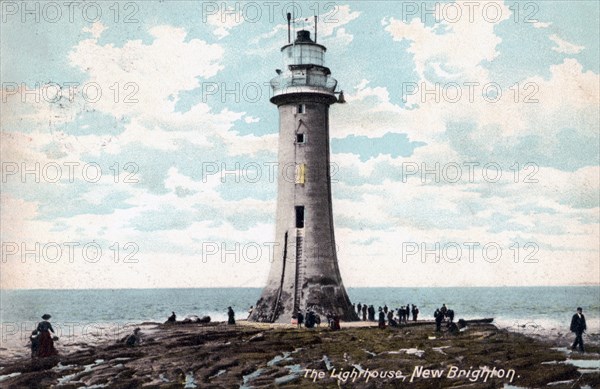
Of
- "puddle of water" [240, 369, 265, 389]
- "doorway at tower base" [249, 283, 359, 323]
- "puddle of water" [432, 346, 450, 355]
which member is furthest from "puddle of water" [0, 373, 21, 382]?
"puddle of water" [432, 346, 450, 355]

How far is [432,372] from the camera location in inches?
823

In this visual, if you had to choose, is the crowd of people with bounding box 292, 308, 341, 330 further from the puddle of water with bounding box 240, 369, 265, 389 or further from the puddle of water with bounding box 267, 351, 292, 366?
the puddle of water with bounding box 240, 369, 265, 389

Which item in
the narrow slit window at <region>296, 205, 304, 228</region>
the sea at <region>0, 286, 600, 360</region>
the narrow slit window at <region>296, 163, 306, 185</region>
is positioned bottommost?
the sea at <region>0, 286, 600, 360</region>

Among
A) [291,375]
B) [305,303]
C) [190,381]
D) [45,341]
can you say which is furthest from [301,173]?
[190,381]

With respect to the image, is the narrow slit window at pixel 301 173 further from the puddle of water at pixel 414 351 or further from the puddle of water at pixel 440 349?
the puddle of water at pixel 440 349

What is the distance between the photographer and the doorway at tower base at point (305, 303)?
3231 centimetres

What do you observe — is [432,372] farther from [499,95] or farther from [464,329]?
[499,95]

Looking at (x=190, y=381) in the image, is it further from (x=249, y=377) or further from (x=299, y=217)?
(x=299, y=217)

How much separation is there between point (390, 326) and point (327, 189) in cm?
751

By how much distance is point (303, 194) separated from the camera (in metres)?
33.3

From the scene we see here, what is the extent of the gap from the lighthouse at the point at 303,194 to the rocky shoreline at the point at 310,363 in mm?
4812

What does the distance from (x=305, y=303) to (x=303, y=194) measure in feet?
17.8

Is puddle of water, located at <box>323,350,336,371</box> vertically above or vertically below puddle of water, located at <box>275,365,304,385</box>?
above

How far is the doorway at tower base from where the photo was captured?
32312 mm
